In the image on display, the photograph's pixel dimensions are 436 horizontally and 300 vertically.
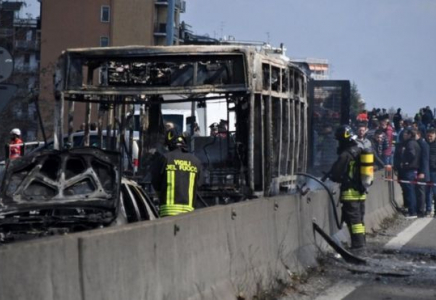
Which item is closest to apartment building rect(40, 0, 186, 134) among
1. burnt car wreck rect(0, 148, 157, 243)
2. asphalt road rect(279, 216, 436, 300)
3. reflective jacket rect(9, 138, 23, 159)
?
reflective jacket rect(9, 138, 23, 159)

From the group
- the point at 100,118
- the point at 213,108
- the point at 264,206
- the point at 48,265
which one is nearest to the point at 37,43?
the point at 213,108

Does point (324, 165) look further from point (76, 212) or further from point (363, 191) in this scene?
point (76, 212)

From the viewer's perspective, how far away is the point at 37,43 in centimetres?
7094

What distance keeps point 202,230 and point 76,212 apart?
164 cm

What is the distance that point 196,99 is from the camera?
56.3 ft

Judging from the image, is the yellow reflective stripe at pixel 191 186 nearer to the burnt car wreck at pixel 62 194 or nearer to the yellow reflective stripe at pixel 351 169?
the burnt car wreck at pixel 62 194

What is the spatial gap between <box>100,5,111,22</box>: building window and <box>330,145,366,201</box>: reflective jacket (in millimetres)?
72378

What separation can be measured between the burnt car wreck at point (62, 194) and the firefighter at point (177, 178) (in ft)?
1.89

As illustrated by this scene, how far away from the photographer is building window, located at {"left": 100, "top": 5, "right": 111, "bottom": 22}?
89.3 metres

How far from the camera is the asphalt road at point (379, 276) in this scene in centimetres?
1345

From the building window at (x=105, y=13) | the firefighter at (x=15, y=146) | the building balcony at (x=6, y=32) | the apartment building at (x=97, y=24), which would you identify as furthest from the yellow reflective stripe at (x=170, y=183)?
the building window at (x=105, y=13)

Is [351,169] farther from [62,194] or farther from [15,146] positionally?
[15,146]

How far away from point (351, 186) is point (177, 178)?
18.6 feet

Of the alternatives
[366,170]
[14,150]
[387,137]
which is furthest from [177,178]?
[387,137]
